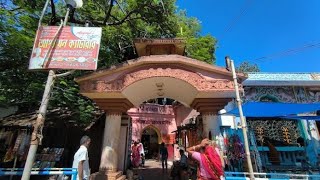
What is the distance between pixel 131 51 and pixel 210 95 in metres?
7.93

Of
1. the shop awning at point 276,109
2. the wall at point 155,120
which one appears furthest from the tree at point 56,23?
the wall at point 155,120

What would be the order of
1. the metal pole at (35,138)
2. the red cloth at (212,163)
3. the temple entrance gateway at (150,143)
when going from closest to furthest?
the metal pole at (35,138) → the red cloth at (212,163) → the temple entrance gateway at (150,143)

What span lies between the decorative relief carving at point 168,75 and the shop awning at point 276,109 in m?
1.81

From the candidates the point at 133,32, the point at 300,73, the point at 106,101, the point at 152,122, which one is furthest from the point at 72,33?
the point at 152,122

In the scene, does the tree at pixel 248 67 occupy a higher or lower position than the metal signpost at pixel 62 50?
higher

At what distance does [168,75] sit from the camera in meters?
6.48

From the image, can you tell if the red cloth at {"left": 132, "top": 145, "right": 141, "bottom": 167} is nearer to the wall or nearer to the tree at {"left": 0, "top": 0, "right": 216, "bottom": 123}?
the wall

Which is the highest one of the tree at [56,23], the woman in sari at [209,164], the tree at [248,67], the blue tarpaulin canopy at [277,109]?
the tree at [248,67]

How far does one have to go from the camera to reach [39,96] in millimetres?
8633

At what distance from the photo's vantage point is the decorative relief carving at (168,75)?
645 centimetres

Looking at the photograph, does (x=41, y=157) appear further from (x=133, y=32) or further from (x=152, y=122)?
(x=152, y=122)

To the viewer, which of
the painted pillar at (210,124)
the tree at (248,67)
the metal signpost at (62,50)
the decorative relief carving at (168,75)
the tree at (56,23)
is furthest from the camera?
the tree at (248,67)

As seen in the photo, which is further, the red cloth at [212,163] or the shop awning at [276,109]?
the shop awning at [276,109]

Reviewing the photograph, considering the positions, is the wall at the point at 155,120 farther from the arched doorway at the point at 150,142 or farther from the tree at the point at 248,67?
the tree at the point at 248,67
